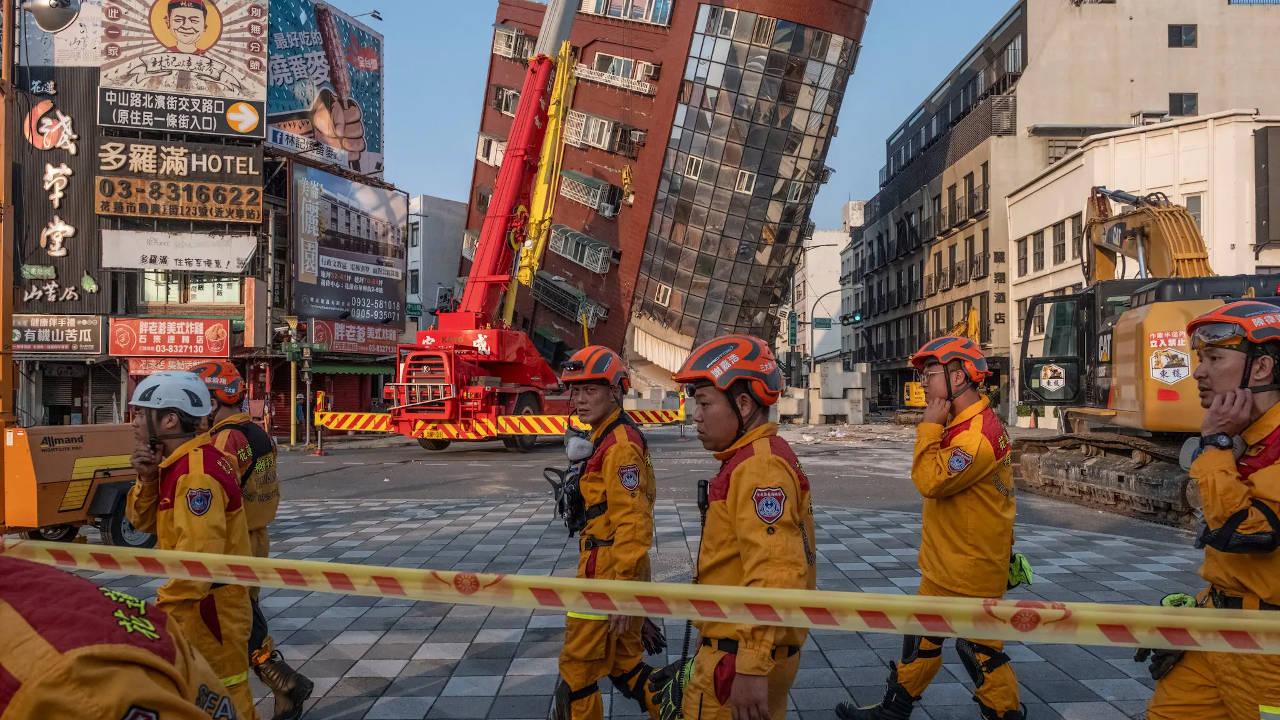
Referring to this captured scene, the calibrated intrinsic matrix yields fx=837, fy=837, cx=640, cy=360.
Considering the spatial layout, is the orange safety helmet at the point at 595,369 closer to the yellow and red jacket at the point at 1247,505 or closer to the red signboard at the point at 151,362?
the yellow and red jacket at the point at 1247,505

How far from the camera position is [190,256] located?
28078 millimetres

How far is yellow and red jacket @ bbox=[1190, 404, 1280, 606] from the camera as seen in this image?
8.23ft

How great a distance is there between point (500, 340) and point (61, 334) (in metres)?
17.3

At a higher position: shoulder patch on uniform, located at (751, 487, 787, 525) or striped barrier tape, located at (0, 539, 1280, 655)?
shoulder patch on uniform, located at (751, 487, 787, 525)

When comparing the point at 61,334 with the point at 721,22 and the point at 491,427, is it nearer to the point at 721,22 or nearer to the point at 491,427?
the point at 491,427

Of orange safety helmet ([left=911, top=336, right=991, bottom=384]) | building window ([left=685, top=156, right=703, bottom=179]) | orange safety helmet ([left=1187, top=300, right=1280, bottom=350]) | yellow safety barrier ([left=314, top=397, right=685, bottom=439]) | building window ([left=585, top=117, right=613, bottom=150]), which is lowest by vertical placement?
yellow safety barrier ([left=314, top=397, right=685, bottom=439])

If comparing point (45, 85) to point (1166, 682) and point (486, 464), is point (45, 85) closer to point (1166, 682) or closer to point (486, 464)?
point (486, 464)

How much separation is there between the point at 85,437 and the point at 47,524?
3.09 feet

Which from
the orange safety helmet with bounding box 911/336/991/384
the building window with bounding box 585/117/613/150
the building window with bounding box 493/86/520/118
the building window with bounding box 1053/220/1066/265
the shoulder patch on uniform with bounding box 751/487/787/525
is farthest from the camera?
the building window with bounding box 493/86/520/118

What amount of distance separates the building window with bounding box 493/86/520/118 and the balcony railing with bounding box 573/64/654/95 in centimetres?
459

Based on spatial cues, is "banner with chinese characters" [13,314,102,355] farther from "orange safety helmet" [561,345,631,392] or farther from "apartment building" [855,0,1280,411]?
"apartment building" [855,0,1280,411]

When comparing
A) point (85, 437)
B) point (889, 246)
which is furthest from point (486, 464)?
point (889, 246)

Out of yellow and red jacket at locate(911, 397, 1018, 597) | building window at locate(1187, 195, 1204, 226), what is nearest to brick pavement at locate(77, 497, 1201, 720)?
yellow and red jacket at locate(911, 397, 1018, 597)

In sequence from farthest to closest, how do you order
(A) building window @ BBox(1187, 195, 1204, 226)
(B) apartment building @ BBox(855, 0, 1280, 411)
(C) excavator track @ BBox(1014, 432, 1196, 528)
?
(B) apartment building @ BBox(855, 0, 1280, 411) → (A) building window @ BBox(1187, 195, 1204, 226) → (C) excavator track @ BBox(1014, 432, 1196, 528)
